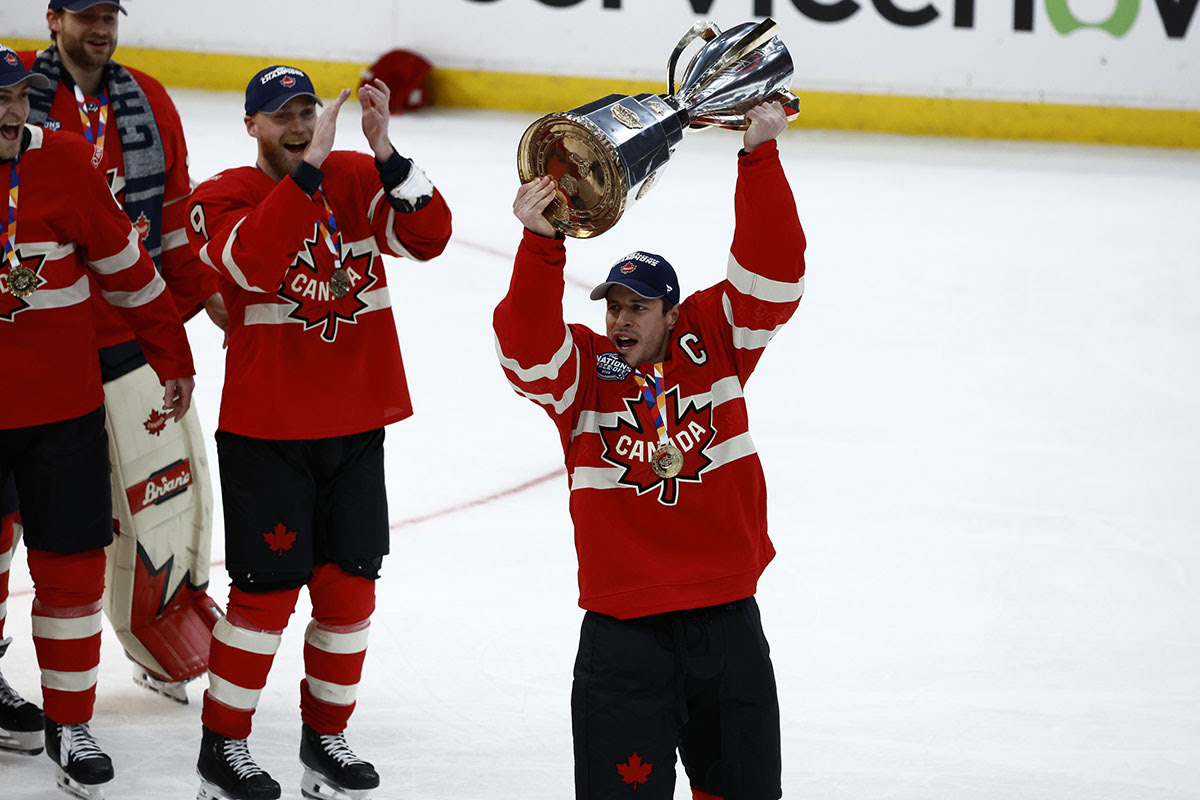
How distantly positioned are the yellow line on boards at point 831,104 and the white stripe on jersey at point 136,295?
6.48 metres

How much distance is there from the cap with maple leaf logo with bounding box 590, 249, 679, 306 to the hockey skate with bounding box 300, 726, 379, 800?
1.22 metres

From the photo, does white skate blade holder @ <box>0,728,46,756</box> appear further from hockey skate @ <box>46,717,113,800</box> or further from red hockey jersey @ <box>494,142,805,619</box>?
red hockey jersey @ <box>494,142,805,619</box>

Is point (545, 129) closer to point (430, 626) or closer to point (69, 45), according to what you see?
point (69, 45)

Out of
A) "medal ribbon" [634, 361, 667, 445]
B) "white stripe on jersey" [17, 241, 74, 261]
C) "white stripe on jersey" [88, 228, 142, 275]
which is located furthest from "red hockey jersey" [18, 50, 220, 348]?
"medal ribbon" [634, 361, 667, 445]

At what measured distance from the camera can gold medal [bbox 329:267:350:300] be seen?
3.34 m

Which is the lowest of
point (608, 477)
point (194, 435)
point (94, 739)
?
point (94, 739)

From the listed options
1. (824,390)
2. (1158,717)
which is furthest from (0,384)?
(824,390)

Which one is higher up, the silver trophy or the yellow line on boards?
the silver trophy

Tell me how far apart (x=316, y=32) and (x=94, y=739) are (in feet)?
25.1

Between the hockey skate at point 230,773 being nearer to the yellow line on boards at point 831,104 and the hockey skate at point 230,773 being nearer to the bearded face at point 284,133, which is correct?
the bearded face at point 284,133

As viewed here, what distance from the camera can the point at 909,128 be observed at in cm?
1031

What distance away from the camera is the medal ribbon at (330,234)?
333 centimetres

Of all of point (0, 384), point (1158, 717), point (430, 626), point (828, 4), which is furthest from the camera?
point (828, 4)

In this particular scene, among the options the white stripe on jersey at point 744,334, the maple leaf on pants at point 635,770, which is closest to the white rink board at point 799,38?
the white stripe on jersey at point 744,334
